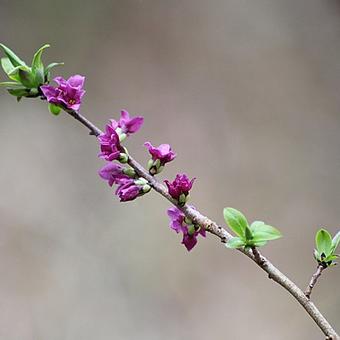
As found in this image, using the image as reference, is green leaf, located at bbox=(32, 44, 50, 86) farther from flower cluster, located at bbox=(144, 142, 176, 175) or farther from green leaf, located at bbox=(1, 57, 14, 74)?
flower cluster, located at bbox=(144, 142, 176, 175)

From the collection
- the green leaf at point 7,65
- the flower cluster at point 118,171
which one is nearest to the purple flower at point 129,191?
the flower cluster at point 118,171

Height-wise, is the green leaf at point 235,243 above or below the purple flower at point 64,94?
below

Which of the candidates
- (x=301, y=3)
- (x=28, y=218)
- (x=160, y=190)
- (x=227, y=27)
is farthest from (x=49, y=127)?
(x=301, y=3)

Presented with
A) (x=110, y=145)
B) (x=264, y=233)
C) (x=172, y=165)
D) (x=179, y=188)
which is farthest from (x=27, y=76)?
(x=172, y=165)

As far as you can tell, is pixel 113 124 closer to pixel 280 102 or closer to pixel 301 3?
pixel 280 102

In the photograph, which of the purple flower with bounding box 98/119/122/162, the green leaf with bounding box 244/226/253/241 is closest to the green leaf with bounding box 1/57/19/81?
the purple flower with bounding box 98/119/122/162

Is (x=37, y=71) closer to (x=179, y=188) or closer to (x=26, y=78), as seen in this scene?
(x=26, y=78)

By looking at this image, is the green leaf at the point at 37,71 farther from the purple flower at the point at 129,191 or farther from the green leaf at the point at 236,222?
the green leaf at the point at 236,222
